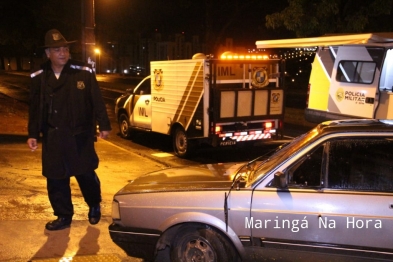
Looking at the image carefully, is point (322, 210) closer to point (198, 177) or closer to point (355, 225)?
point (355, 225)

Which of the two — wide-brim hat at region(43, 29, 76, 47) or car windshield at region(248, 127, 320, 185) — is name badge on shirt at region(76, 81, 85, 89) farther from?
car windshield at region(248, 127, 320, 185)

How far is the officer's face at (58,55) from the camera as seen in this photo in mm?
5022

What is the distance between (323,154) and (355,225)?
591 mm

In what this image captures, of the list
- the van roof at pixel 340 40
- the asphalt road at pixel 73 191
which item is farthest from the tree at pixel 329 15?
the asphalt road at pixel 73 191

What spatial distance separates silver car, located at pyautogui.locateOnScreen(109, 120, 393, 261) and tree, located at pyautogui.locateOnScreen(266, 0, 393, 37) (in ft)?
32.1

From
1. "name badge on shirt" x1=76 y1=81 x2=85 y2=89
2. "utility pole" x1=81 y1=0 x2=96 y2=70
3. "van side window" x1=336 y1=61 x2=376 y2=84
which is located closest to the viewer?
"name badge on shirt" x1=76 y1=81 x2=85 y2=89

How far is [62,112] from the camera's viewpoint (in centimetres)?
504

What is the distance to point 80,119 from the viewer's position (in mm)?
5098

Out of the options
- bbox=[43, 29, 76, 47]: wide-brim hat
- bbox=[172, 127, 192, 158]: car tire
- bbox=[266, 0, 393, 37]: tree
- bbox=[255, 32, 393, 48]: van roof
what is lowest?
bbox=[172, 127, 192, 158]: car tire

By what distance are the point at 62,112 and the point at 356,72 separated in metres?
8.09

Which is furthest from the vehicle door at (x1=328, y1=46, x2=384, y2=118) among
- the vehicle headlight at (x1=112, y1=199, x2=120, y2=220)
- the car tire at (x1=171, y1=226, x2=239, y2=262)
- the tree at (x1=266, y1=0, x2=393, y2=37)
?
the vehicle headlight at (x1=112, y1=199, x2=120, y2=220)

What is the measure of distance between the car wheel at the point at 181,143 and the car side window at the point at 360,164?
6.13m

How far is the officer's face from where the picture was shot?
5022mm

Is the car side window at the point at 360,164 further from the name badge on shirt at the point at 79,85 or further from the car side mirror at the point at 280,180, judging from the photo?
the name badge on shirt at the point at 79,85
